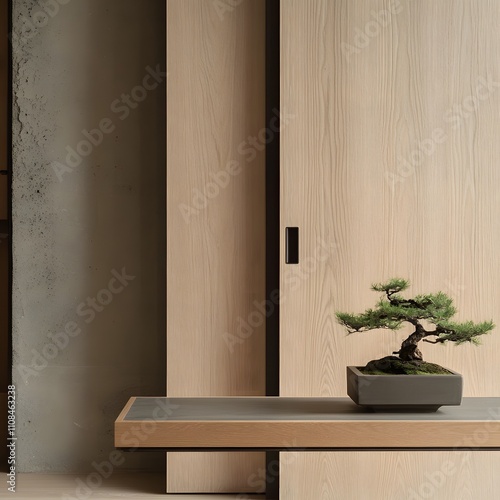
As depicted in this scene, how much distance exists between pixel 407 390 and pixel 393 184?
110 centimetres

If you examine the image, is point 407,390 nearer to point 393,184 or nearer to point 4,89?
point 393,184

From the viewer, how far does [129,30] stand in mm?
3127

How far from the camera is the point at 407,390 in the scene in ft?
5.79

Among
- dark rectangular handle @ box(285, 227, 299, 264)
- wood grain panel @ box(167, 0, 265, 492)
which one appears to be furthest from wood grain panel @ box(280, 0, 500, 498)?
wood grain panel @ box(167, 0, 265, 492)

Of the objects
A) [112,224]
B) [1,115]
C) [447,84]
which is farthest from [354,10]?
[1,115]

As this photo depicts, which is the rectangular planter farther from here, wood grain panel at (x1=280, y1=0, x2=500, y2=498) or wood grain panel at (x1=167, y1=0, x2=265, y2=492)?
wood grain panel at (x1=167, y1=0, x2=265, y2=492)

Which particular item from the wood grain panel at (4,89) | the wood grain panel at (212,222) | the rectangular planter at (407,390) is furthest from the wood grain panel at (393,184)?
the wood grain panel at (4,89)

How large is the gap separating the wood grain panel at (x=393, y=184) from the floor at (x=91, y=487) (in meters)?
0.71

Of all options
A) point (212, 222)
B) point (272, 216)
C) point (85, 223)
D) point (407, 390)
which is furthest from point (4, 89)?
point (407, 390)

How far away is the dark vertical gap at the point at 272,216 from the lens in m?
2.72

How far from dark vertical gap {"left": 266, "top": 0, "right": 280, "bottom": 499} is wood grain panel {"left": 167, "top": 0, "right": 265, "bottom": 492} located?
0.13 ft

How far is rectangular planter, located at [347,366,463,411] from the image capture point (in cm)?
176

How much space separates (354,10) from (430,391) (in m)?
1.62

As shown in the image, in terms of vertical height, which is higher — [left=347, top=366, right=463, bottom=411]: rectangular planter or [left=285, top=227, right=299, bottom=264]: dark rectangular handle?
[left=285, top=227, right=299, bottom=264]: dark rectangular handle
